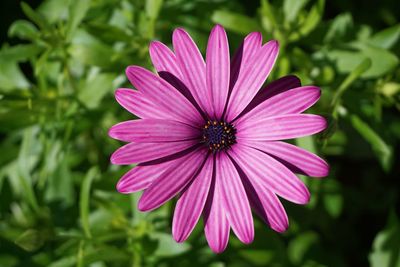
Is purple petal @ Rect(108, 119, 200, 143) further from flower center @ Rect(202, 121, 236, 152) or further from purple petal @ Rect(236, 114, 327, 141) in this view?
purple petal @ Rect(236, 114, 327, 141)

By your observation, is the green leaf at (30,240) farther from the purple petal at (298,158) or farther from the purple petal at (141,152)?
the purple petal at (298,158)

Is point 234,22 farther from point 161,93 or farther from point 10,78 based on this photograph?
point 10,78

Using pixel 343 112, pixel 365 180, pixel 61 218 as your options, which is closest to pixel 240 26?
pixel 343 112

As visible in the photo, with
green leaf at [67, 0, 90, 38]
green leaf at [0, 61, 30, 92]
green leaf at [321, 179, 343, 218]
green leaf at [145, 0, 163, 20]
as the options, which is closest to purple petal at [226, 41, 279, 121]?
green leaf at [145, 0, 163, 20]

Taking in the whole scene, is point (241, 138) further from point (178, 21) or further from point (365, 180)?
point (365, 180)

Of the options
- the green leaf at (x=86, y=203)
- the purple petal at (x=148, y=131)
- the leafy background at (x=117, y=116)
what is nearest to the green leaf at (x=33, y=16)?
the leafy background at (x=117, y=116)

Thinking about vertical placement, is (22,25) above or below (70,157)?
above
